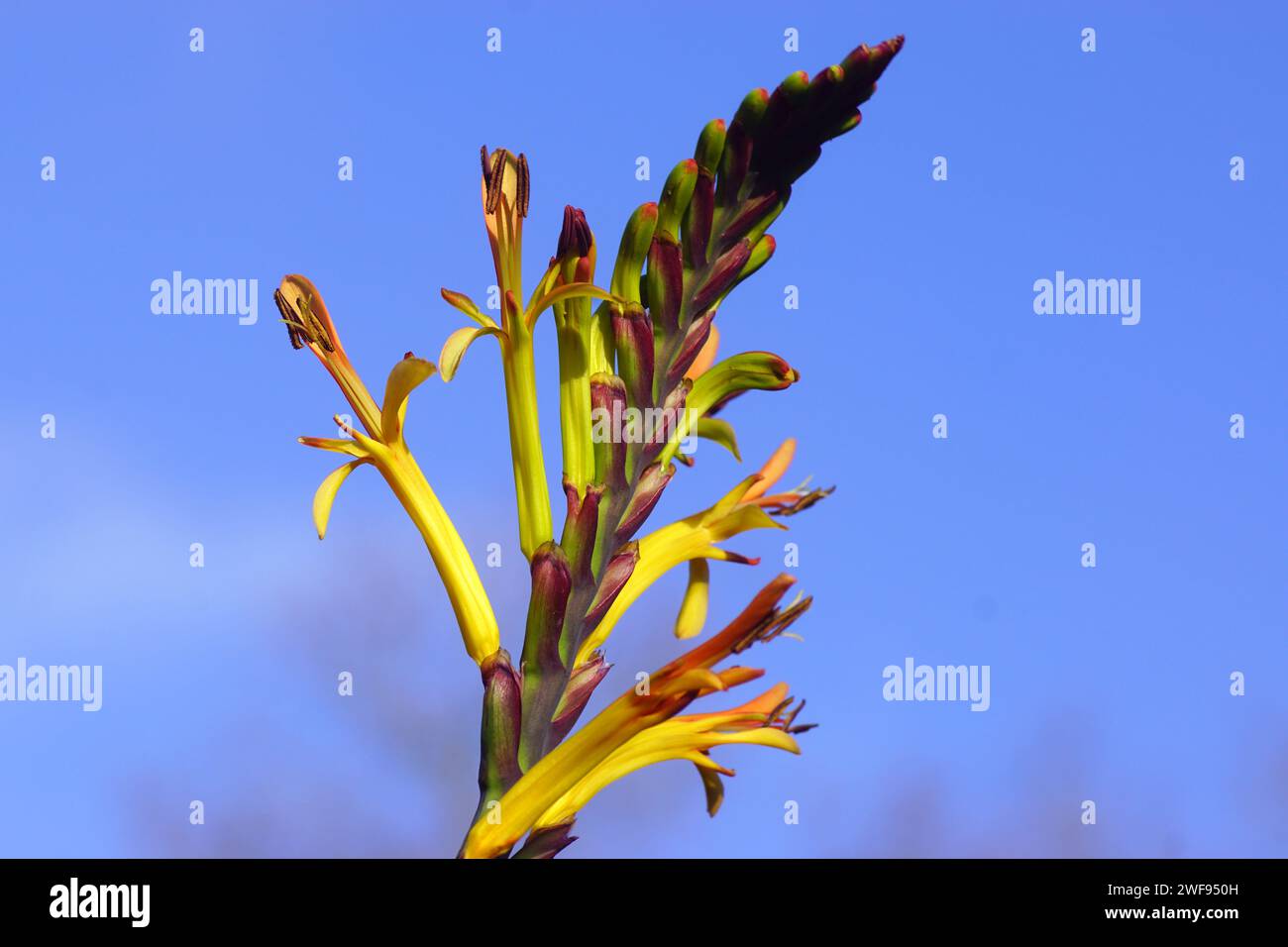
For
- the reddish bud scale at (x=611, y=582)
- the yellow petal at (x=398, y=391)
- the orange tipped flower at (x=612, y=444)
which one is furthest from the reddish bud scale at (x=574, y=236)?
the reddish bud scale at (x=611, y=582)

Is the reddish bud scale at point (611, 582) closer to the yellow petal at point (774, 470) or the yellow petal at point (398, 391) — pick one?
the yellow petal at point (774, 470)

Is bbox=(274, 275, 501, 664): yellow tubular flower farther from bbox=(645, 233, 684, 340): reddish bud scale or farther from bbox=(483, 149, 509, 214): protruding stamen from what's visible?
bbox=(645, 233, 684, 340): reddish bud scale

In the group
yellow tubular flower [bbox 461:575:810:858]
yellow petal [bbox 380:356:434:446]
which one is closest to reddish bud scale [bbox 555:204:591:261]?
yellow petal [bbox 380:356:434:446]

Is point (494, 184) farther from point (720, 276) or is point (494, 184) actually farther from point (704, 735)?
point (704, 735)

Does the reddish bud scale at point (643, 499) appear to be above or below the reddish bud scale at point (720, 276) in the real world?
below

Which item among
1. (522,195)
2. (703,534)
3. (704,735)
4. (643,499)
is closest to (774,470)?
(703,534)
